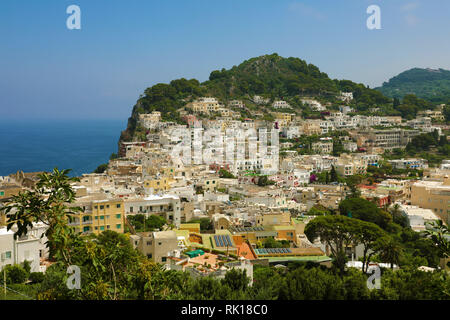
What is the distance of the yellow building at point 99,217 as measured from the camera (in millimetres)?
12375

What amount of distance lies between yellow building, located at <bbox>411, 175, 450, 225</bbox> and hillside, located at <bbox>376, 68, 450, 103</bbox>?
69064mm

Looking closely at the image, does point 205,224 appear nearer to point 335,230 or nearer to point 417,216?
point 335,230

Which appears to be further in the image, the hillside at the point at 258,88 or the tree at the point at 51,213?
the hillside at the point at 258,88

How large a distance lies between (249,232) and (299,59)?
159ft

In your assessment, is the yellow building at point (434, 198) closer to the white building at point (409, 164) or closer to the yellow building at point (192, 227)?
the white building at point (409, 164)

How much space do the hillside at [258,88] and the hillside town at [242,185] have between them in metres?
1.89

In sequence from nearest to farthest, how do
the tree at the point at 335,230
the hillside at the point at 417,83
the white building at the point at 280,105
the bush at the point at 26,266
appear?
the bush at the point at 26,266 < the tree at the point at 335,230 < the white building at the point at 280,105 < the hillside at the point at 417,83

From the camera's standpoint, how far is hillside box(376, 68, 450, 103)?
87.9m

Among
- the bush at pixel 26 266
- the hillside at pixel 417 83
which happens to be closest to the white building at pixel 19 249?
the bush at pixel 26 266

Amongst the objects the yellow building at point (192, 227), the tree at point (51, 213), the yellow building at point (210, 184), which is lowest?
the yellow building at point (192, 227)
